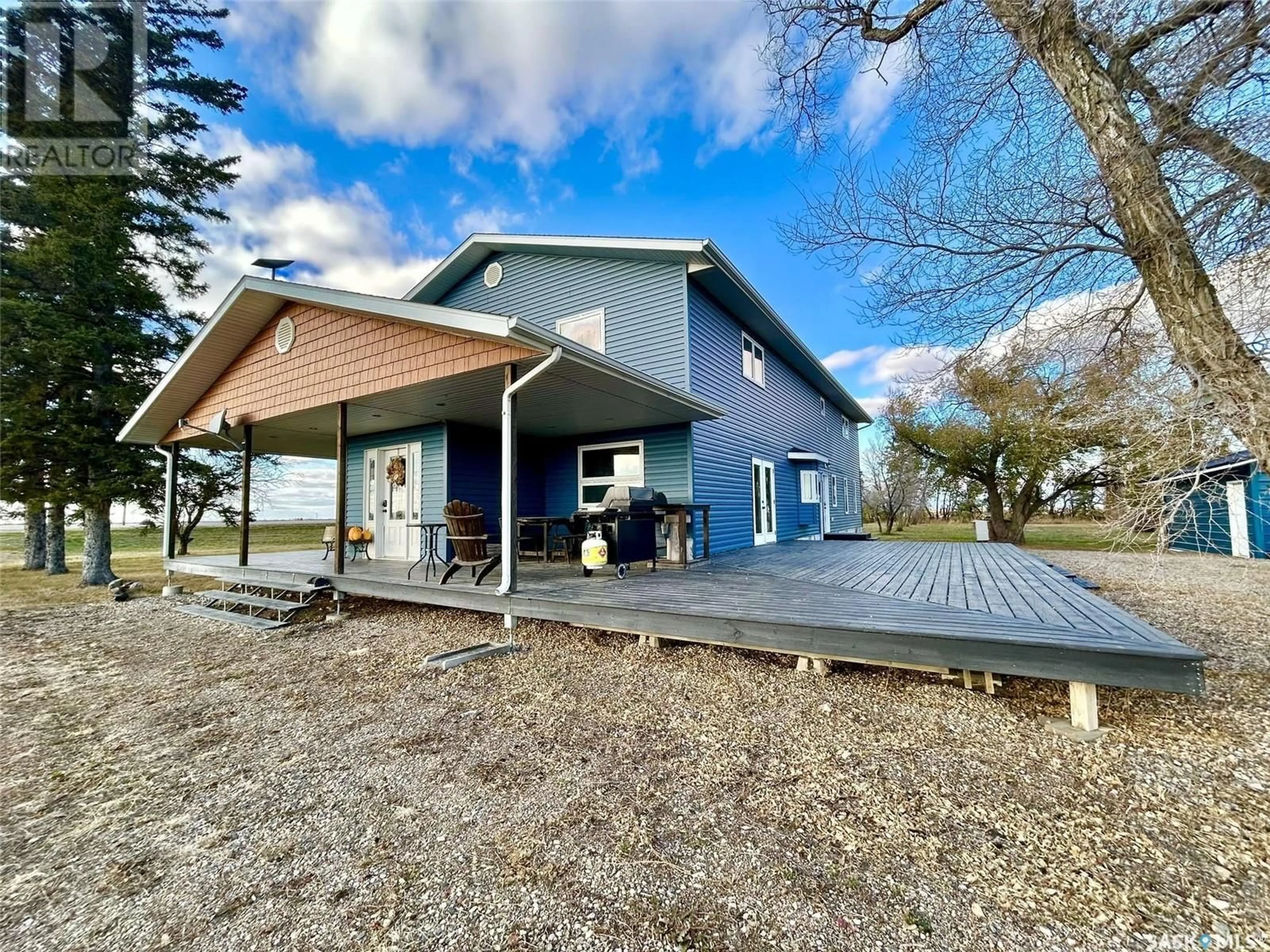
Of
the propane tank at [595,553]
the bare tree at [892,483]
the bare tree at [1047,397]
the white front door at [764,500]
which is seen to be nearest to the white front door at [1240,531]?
the bare tree at [1047,397]

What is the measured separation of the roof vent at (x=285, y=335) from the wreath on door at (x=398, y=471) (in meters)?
2.69

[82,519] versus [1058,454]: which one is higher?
[1058,454]

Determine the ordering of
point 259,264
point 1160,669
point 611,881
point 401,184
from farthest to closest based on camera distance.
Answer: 1. point 401,184
2. point 259,264
3. point 1160,669
4. point 611,881

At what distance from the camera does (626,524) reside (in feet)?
20.8

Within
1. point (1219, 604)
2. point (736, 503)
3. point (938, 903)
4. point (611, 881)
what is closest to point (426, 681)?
point (611, 881)

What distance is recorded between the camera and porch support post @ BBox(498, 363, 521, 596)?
5145mm

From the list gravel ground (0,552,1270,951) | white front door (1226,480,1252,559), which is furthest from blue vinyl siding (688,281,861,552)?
white front door (1226,480,1252,559)

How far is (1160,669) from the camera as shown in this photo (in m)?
Answer: 2.72

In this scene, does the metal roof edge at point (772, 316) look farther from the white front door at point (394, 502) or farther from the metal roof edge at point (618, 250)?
the white front door at point (394, 502)

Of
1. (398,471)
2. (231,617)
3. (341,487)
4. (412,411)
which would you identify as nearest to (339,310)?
(412,411)

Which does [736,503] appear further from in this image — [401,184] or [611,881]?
[401,184]

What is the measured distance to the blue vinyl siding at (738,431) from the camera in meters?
8.53

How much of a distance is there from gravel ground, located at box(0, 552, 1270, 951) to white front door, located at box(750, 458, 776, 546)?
21.2 ft

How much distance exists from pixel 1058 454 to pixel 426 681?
53.9ft
